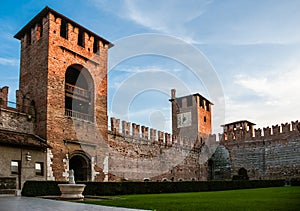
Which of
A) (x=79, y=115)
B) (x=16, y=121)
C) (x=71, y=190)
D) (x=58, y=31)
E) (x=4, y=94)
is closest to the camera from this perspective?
(x=71, y=190)

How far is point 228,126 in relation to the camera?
128ft

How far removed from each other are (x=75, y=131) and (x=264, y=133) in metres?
17.7

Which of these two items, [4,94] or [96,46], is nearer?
[4,94]

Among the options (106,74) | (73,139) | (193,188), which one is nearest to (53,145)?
(73,139)

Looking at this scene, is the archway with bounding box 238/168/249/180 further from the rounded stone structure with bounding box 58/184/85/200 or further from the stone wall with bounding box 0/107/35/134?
the rounded stone structure with bounding box 58/184/85/200

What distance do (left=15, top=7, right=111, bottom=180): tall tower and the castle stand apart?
1.9 inches

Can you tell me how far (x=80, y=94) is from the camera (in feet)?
60.5

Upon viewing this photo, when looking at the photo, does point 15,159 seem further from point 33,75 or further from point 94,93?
point 94,93

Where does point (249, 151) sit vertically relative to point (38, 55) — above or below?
below

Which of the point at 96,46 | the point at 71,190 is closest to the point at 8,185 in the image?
the point at 71,190

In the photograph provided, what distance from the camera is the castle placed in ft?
49.3

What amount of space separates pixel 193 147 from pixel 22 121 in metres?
17.2

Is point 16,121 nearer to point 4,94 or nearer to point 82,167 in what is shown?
point 4,94

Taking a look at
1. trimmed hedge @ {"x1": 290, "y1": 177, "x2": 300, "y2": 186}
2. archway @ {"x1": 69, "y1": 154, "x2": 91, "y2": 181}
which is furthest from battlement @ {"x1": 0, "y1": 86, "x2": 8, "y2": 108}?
trimmed hedge @ {"x1": 290, "y1": 177, "x2": 300, "y2": 186}
